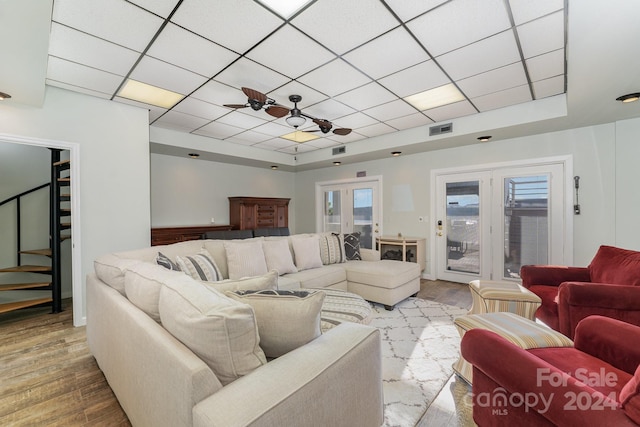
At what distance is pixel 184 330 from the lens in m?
1.10

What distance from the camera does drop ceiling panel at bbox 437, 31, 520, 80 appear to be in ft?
7.54

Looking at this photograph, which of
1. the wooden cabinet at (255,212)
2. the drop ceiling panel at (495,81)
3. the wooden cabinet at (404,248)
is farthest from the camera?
the wooden cabinet at (255,212)

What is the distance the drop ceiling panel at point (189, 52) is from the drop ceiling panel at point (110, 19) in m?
0.10

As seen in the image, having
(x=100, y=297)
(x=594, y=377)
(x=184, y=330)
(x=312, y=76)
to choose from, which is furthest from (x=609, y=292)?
(x=100, y=297)

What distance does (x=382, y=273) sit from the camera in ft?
11.6

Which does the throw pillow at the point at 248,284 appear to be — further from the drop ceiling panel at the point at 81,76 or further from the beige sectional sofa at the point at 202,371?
the drop ceiling panel at the point at 81,76

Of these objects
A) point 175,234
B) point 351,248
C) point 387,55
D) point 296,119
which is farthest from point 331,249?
point 175,234

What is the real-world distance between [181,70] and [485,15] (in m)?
2.63

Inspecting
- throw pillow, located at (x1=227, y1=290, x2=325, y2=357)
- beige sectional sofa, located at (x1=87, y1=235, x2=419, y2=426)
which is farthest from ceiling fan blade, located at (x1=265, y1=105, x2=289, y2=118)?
throw pillow, located at (x1=227, y1=290, x2=325, y2=357)

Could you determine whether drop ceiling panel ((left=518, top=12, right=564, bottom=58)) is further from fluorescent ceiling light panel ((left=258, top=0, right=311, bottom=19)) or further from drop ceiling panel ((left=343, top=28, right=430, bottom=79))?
fluorescent ceiling light panel ((left=258, top=0, right=311, bottom=19))

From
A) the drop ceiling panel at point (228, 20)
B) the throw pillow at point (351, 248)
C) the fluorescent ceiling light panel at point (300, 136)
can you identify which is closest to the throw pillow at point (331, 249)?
the throw pillow at point (351, 248)

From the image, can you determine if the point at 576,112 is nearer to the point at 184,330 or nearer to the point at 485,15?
the point at 485,15

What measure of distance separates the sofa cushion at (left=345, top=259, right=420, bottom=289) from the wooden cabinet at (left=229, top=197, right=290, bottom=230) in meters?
2.70

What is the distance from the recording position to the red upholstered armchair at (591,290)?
1.96 meters
